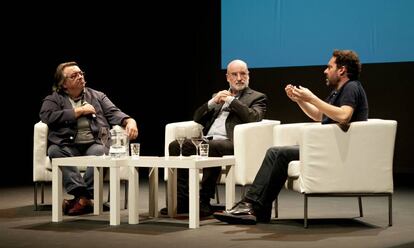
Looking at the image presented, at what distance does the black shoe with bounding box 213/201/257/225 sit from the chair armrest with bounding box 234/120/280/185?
53 centimetres

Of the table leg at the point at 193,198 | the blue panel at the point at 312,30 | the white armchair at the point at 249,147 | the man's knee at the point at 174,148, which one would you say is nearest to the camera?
the table leg at the point at 193,198

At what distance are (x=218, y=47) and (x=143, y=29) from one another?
0.86 m

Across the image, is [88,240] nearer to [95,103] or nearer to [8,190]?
[95,103]

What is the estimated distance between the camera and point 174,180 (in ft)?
15.7

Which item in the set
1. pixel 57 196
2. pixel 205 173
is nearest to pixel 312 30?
pixel 205 173

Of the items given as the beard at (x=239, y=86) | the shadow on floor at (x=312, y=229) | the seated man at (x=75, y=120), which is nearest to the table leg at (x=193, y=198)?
the shadow on floor at (x=312, y=229)

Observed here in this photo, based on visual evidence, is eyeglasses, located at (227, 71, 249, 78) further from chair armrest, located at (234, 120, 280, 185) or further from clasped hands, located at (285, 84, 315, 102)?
clasped hands, located at (285, 84, 315, 102)

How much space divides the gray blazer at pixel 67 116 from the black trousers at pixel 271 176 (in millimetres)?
1402

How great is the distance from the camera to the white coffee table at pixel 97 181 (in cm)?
446

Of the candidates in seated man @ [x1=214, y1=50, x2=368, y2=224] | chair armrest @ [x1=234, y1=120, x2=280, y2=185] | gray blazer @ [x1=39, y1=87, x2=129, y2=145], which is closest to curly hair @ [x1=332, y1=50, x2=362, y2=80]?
seated man @ [x1=214, y1=50, x2=368, y2=224]

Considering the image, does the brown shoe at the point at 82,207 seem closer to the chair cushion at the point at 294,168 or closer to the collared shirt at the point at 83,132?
the collared shirt at the point at 83,132

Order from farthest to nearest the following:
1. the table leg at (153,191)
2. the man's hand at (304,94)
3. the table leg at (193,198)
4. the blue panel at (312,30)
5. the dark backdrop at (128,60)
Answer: the dark backdrop at (128,60) → the blue panel at (312,30) → the table leg at (153,191) → the man's hand at (304,94) → the table leg at (193,198)

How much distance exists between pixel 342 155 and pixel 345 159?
0.09 feet

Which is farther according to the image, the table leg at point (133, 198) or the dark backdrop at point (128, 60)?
the dark backdrop at point (128, 60)
